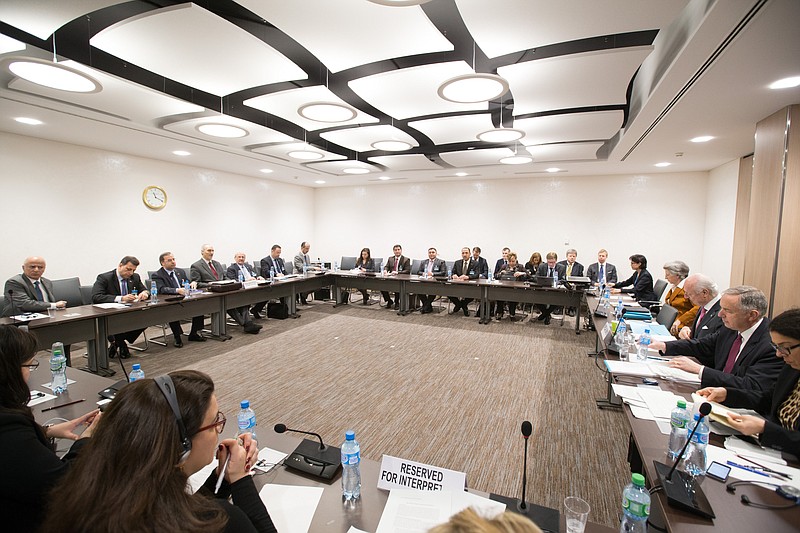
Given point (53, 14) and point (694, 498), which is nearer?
point (694, 498)

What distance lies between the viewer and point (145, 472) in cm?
76

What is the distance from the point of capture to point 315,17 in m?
2.52

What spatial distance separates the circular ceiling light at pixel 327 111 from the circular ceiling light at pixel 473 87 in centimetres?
115

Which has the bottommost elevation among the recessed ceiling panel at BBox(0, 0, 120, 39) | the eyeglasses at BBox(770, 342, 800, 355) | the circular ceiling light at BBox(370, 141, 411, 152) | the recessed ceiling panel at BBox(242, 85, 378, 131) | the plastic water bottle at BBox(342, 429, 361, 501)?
the plastic water bottle at BBox(342, 429, 361, 501)

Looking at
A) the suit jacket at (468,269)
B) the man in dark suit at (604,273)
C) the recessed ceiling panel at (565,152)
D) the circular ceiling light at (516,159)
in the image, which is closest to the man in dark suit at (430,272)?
the suit jacket at (468,269)

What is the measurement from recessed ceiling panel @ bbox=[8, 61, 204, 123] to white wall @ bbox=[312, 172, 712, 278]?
6404mm

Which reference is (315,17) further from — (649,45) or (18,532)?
(18,532)

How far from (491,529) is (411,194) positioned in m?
9.64

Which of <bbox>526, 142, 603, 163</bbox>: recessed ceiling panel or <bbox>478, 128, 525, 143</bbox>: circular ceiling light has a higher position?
<bbox>526, 142, 603, 163</bbox>: recessed ceiling panel

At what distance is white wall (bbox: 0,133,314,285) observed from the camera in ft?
17.0

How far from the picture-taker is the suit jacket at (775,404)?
141cm

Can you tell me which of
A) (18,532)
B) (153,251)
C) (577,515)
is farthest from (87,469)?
(153,251)

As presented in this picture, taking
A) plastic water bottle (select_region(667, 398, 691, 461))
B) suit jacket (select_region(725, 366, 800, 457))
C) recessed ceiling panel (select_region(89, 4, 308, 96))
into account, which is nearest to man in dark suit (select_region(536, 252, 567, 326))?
suit jacket (select_region(725, 366, 800, 457))

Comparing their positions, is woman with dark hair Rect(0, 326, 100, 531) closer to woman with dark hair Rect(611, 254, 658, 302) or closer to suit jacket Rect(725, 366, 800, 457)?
suit jacket Rect(725, 366, 800, 457)
